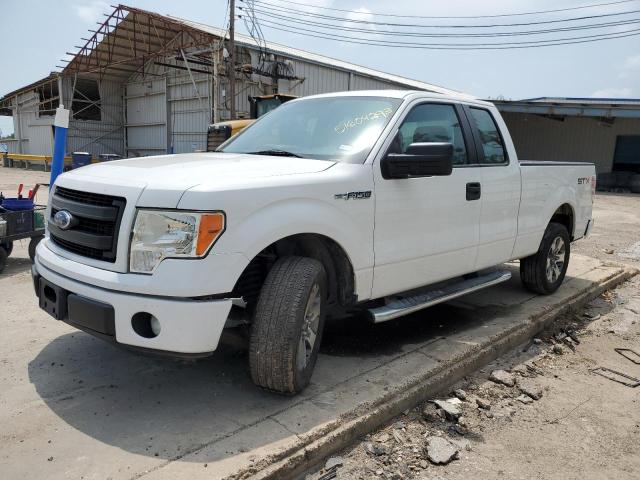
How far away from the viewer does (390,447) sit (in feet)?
9.55

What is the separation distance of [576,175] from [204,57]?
20645 mm

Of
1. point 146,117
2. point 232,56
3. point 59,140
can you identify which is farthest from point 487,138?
point 146,117

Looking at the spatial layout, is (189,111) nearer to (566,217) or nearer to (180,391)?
(566,217)

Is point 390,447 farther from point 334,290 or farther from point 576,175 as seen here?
point 576,175

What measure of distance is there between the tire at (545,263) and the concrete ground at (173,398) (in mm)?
879

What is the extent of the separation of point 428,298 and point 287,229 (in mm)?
1571

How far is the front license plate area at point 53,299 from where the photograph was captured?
2.87 metres

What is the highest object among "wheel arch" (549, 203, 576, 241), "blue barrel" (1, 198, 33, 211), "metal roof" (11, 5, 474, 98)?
"metal roof" (11, 5, 474, 98)

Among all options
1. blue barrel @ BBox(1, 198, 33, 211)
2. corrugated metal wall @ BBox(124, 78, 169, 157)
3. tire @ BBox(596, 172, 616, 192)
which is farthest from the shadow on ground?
corrugated metal wall @ BBox(124, 78, 169, 157)

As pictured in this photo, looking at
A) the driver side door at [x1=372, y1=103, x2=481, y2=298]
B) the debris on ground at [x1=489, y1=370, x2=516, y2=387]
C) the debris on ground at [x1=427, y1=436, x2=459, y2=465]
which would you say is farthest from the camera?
the debris on ground at [x1=489, y1=370, x2=516, y2=387]

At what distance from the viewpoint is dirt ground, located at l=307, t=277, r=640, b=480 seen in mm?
2777

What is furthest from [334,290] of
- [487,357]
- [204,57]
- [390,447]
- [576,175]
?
→ [204,57]

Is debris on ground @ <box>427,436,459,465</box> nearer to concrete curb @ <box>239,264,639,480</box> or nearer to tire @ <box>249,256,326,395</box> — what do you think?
concrete curb @ <box>239,264,639,480</box>

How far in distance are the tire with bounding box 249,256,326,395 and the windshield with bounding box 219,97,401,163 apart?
868 millimetres
